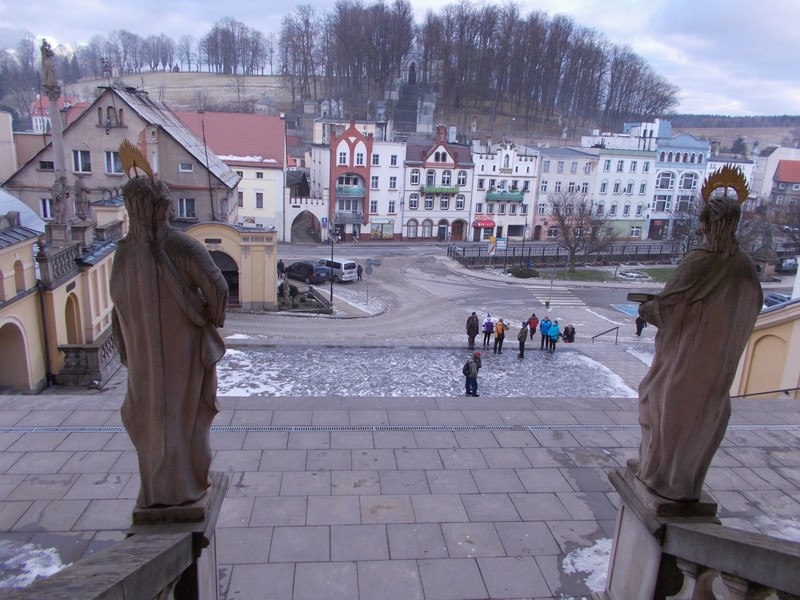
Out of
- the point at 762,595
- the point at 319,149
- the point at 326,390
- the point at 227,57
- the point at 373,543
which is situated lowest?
the point at 326,390

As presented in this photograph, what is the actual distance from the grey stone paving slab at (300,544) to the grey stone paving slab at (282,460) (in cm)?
120

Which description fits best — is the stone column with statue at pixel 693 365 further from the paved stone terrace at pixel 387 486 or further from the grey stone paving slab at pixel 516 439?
the grey stone paving slab at pixel 516 439

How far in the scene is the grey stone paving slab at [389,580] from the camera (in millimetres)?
5324

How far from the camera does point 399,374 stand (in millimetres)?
15023

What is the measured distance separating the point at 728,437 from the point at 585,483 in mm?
2901

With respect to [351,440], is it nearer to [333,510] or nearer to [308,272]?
[333,510]

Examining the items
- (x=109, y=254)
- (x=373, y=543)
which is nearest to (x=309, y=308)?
(x=109, y=254)

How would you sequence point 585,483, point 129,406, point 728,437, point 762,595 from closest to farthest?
point 762,595 < point 129,406 < point 585,483 < point 728,437

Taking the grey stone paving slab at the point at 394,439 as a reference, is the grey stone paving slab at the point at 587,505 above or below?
below

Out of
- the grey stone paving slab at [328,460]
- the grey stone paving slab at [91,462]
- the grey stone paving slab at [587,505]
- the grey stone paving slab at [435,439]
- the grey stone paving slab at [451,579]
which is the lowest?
the grey stone paving slab at [451,579]

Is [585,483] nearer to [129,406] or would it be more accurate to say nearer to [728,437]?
[728,437]

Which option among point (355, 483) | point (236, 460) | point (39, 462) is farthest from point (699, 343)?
point (39, 462)

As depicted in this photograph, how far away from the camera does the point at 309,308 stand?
1176 inches

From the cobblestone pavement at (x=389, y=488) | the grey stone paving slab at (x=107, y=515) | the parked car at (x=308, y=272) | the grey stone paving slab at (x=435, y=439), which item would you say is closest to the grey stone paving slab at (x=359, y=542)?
the cobblestone pavement at (x=389, y=488)
